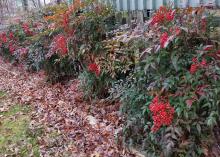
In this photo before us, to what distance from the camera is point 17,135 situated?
5320 mm

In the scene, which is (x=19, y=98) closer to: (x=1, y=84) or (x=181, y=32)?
(x=1, y=84)

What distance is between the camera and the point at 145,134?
3838mm

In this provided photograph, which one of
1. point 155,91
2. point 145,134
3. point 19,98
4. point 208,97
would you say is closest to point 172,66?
point 155,91

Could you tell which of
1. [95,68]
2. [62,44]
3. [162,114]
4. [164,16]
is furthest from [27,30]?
[162,114]

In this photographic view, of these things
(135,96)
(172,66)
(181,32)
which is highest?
(181,32)

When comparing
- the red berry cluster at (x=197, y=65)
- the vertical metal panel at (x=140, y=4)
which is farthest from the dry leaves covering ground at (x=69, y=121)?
the vertical metal panel at (x=140, y=4)

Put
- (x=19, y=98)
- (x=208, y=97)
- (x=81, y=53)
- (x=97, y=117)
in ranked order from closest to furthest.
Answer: (x=208, y=97), (x=97, y=117), (x=81, y=53), (x=19, y=98)

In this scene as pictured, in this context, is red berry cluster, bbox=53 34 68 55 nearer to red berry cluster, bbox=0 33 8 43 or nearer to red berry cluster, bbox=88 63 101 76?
red berry cluster, bbox=88 63 101 76

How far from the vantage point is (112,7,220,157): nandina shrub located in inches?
133

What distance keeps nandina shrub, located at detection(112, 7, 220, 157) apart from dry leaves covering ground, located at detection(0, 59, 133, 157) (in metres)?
0.68

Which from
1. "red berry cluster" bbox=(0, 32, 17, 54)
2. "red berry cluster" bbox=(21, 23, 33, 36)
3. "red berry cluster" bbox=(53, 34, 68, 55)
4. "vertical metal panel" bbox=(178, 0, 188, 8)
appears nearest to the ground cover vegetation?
"vertical metal panel" bbox=(178, 0, 188, 8)

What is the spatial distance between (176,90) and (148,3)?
8.14 feet

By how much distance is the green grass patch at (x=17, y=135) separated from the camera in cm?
478

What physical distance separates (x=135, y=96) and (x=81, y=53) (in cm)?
215
